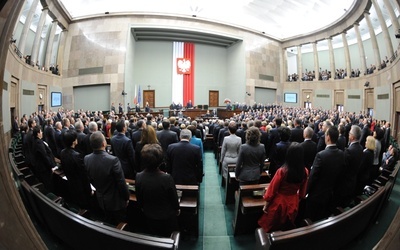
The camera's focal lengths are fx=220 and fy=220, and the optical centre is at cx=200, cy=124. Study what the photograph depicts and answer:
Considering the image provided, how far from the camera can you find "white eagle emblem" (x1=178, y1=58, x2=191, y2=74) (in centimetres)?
2132

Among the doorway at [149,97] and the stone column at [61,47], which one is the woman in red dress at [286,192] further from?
the doorway at [149,97]

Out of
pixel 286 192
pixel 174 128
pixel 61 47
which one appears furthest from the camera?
pixel 61 47

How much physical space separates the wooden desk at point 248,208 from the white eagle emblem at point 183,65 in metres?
19.7

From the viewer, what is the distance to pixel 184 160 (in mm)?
3152

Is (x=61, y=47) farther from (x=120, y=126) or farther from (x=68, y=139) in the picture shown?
(x=68, y=139)

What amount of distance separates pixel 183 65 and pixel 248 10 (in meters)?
7.67

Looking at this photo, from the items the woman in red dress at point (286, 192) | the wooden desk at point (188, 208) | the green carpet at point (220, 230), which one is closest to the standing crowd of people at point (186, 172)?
the woman in red dress at point (286, 192)

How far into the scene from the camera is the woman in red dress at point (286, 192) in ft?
6.70

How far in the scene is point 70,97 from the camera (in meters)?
17.2

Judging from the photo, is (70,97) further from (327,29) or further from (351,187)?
(327,29)

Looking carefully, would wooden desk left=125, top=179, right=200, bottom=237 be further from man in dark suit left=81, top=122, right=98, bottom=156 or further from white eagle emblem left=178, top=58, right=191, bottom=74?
white eagle emblem left=178, top=58, right=191, bottom=74

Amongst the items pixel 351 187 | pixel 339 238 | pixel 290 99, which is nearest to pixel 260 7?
pixel 290 99

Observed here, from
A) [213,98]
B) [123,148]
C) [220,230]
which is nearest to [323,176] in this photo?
[220,230]

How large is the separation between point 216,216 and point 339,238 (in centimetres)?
211
